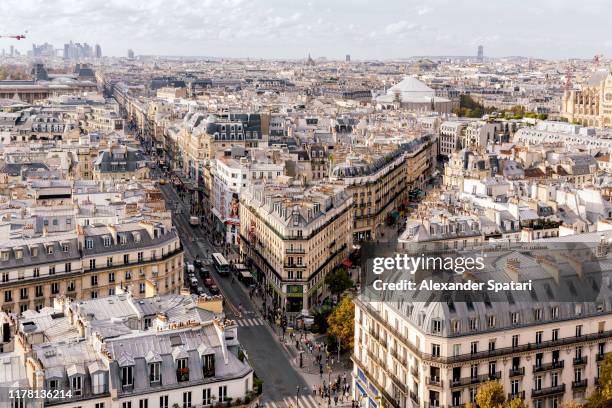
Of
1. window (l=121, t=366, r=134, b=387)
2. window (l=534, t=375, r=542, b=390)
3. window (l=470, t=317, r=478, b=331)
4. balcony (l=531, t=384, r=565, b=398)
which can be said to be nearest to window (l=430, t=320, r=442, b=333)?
window (l=470, t=317, r=478, b=331)

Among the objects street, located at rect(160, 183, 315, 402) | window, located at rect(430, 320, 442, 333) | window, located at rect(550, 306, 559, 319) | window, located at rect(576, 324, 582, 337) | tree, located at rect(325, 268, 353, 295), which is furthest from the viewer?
tree, located at rect(325, 268, 353, 295)

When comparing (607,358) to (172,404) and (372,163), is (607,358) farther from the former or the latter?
(372,163)

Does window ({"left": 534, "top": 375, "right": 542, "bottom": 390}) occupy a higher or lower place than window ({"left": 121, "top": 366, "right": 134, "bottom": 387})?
lower

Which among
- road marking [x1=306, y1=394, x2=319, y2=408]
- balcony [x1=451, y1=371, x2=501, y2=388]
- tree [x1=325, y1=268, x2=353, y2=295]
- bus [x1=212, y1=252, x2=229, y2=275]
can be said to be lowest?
road marking [x1=306, y1=394, x2=319, y2=408]

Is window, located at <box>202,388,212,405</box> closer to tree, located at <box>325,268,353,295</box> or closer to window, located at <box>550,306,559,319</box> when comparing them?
window, located at <box>550,306,559,319</box>

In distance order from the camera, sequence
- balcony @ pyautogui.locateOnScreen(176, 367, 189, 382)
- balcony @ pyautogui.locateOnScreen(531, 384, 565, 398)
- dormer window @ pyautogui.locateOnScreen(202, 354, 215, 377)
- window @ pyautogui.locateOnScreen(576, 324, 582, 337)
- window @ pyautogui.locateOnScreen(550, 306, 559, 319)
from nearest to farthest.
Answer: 1. balcony @ pyautogui.locateOnScreen(176, 367, 189, 382)
2. dormer window @ pyautogui.locateOnScreen(202, 354, 215, 377)
3. balcony @ pyautogui.locateOnScreen(531, 384, 565, 398)
4. window @ pyautogui.locateOnScreen(550, 306, 559, 319)
5. window @ pyautogui.locateOnScreen(576, 324, 582, 337)
